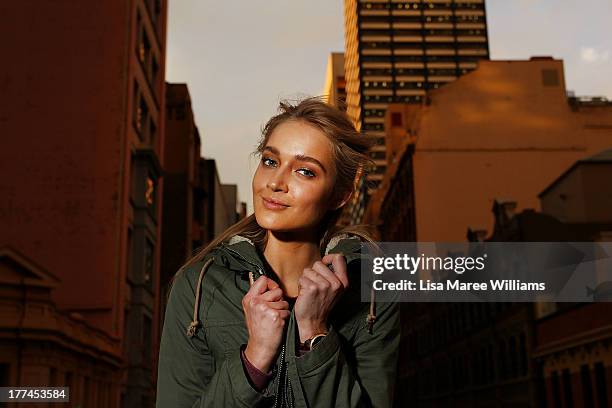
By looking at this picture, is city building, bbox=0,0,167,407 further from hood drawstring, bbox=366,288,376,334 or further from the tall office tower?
the tall office tower

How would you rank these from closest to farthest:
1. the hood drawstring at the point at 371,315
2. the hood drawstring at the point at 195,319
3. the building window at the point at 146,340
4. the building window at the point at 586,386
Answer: the hood drawstring at the point at 195,319
the hood drawstring at the point at 371,315
the building window at the point at 586,386
the building window at the point at 146,340

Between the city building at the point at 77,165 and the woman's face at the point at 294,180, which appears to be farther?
the city building at the point at 77,165

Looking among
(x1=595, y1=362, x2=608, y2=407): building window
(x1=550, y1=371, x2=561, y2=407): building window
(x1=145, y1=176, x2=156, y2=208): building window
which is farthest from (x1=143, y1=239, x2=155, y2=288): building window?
(x1=595, y1=362, x2=608, y2=407): building window

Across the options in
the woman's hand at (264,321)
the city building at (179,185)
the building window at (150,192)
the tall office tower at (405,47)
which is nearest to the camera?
the woman's hand at (264,321)

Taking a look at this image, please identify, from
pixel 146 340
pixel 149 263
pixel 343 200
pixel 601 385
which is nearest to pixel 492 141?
pixel 601 385

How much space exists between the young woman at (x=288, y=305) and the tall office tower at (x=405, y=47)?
272 feet

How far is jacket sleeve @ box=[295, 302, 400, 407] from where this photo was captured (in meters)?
1.85

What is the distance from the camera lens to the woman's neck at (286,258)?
7.44 feet

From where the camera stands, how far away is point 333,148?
2188 millimetres

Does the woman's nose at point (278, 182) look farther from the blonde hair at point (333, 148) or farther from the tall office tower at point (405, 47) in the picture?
the tall office tower at point (405, 47)

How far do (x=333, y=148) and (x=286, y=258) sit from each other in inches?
14.3

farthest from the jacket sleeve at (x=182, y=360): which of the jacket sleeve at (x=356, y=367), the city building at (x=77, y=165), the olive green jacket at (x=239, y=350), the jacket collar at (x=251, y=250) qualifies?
the city building at (x=77, y=165)

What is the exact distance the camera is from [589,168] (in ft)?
95.7

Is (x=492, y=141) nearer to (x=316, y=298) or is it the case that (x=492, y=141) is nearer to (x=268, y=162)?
(x=268, y=162)
